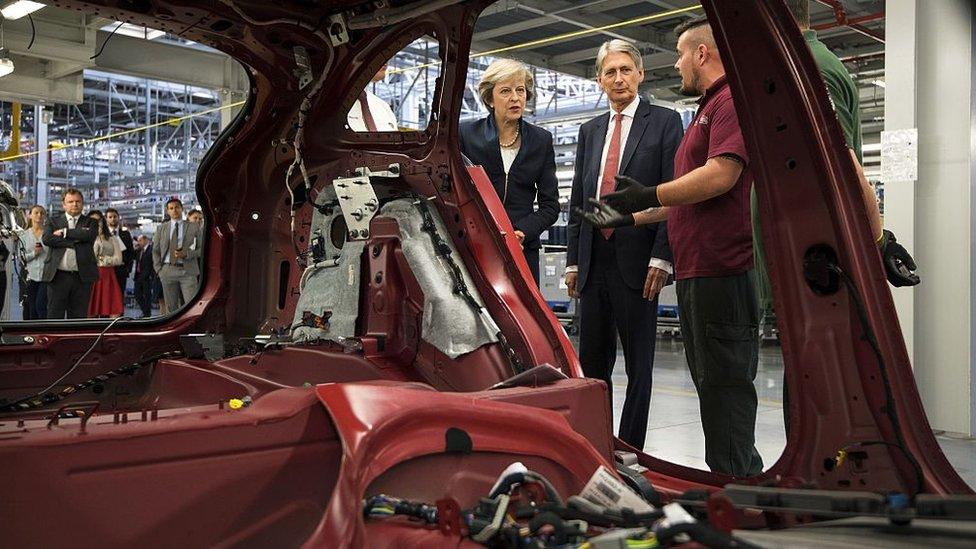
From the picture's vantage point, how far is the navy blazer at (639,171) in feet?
12.5

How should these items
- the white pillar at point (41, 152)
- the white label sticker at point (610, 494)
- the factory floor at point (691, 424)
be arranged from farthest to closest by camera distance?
1. the white pillar at point (41, 152)
2. the factory floor at point (691, 424)
3. the white label sticker at point (610, 494)

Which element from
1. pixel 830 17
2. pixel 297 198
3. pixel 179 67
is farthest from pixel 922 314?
pixel 179 67

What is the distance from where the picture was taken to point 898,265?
2357 mm

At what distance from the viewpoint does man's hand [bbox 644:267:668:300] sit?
3.63 meters

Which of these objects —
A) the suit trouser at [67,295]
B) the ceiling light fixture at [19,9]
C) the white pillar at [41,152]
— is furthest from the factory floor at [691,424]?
the white pillar at [41,152]

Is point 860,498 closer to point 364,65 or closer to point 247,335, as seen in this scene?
point 364,65

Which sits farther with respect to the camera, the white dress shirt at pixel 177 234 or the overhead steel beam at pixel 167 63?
the white dress shirt at pixel 177 234

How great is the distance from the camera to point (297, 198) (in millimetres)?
3895

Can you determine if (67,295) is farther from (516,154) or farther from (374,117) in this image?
(374,117)

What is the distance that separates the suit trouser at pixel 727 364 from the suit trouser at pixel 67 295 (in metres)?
9.85

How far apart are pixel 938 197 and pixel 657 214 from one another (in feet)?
10.2

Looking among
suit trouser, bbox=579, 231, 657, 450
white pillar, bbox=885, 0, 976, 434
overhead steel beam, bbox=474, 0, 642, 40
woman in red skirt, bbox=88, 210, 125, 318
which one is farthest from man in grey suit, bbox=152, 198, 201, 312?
suit trouser, bbox=579, 231, 657, 450

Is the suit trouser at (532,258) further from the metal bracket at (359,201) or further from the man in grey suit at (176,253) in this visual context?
the man in grey suit at (176,253)

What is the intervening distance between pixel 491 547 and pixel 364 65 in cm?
245
